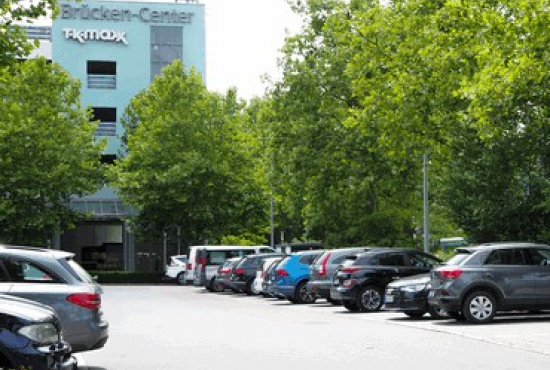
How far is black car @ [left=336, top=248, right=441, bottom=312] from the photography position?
25469 mm

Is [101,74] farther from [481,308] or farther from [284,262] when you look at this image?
[481,308]

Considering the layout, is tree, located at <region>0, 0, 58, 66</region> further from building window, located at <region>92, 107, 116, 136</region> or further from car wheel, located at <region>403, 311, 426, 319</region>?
building window, located at <region>92, 107, 116, 136</region>

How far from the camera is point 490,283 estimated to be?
66.3 feet

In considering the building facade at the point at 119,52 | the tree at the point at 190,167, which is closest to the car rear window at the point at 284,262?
the tree at the point at 190,167

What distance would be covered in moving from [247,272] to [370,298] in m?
13.7

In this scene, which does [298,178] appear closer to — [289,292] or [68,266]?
[289,292]

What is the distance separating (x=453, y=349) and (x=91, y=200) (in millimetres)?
55677

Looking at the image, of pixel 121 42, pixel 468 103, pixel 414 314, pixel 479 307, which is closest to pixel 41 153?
pixel 121 42

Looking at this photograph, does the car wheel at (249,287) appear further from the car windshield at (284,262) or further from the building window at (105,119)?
the building window at (105,119)

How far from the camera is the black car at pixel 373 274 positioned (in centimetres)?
2547

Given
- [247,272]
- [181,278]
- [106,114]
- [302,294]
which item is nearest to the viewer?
[302,294]

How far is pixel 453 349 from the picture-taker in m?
14.9

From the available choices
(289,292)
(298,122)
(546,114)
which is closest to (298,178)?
(298,122)

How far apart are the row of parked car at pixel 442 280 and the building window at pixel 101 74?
43998 mm
